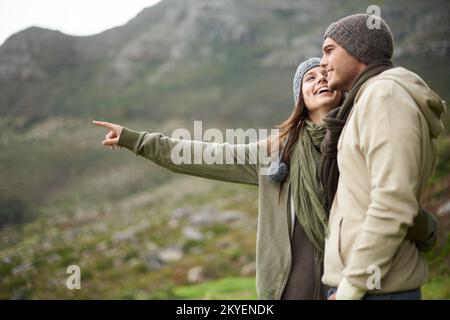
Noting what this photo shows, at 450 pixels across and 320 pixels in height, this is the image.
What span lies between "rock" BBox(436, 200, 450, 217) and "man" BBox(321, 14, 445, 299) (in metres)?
8.01

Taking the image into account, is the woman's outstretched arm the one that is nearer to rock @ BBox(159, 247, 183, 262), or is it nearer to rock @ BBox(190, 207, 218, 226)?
rock @ BBox(159, 247, 183, 262)

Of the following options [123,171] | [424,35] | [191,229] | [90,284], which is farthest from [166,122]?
[90,284]

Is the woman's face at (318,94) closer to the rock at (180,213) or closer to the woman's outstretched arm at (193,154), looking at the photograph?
the woman's outstretched arm at (193,154)

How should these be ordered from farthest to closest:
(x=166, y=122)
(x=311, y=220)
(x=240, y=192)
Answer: (x=166, y=122) → (x=240, y=192) → (x=311, y=220)

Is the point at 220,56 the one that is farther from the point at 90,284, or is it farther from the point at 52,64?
the point at 90,284

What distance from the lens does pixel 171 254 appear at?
49.6ft

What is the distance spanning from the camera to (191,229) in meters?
18.6

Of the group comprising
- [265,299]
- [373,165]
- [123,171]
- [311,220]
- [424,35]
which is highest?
[424,35]

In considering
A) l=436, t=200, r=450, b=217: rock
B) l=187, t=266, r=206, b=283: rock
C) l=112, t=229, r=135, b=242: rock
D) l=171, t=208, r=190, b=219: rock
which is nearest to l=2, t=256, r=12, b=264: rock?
l=112, t=229, r=135, b=242: rock

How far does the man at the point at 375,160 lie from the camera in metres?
1.98

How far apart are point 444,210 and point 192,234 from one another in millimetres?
9662

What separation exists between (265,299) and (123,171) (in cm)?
3964

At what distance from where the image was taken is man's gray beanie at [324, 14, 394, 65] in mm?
2334

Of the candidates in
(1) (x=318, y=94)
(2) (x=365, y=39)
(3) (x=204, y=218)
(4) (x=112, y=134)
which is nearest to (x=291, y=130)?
(1) (x=318, y=94)
